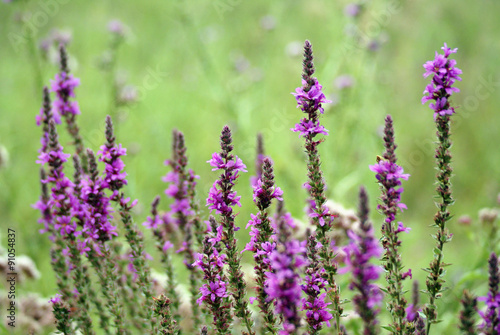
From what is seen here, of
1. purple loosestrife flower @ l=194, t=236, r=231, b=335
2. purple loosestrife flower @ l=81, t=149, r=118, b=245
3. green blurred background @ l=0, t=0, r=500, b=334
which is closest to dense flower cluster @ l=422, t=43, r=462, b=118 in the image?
purple loosestrife flower @ l=194, t=236, r=231, b=335

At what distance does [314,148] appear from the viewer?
85.0 inches

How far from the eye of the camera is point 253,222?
81.3 inches

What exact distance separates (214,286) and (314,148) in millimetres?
789

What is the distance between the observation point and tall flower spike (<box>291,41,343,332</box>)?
2088mm

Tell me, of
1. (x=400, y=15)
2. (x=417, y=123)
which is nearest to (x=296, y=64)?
(x=400, y=15)

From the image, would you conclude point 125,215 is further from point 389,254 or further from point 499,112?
point 499,112

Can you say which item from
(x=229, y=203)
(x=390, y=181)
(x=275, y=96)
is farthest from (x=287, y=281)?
(x=275, y=96)

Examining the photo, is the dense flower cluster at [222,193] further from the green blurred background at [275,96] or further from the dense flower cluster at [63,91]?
the green blurred background at [275,96]

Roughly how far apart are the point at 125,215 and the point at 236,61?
5485 millimetres

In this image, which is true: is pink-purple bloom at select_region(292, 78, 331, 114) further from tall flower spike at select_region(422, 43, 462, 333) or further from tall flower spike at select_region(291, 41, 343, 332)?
tall flower spike at select_region(422, 43, 462, 333)

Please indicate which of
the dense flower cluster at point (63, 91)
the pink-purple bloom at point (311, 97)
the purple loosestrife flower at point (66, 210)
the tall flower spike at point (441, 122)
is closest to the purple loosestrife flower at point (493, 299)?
the tall flower spike at point (441, 122)

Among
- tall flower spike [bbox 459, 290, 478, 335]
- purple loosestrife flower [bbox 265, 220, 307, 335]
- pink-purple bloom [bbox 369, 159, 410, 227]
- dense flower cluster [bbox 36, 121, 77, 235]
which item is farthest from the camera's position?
dense flower cluster [bbox 36, 121, 77, 235]

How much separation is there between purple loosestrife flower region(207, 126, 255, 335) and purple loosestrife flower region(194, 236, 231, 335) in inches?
2.0

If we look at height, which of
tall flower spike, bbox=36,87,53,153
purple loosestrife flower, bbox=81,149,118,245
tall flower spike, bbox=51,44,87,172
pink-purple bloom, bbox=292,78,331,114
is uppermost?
tall flower spike, bbox=51,44,87,172
